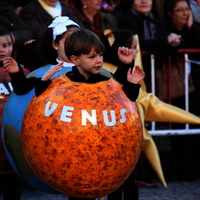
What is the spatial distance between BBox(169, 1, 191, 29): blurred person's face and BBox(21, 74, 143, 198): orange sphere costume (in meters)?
3.57

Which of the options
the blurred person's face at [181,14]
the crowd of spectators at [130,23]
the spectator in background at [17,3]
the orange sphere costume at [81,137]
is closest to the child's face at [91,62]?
the orange sphere costume at [81,137]

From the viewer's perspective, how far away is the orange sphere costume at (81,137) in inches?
168

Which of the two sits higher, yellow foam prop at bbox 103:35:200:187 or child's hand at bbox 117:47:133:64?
child's hand at bbox 117:47:133:64

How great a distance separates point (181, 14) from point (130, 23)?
2.50 ft

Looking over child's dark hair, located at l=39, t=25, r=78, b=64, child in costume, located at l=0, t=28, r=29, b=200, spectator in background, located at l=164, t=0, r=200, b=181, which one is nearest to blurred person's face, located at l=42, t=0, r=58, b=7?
child in costume, located at l=0, t=28, r=29, b=200

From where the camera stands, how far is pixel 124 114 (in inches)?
174

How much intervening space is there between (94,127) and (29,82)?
74 cm

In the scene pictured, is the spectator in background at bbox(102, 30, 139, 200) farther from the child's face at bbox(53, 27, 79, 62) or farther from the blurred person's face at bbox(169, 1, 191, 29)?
the blurred person's face at bbox(169, 1, 191, 29)

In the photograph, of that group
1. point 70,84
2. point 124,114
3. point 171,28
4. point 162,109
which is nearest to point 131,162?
point 124,114

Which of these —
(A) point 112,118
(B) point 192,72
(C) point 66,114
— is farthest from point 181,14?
(C) point 66,114

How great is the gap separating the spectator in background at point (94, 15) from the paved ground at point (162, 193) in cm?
189

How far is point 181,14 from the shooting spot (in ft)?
25.8

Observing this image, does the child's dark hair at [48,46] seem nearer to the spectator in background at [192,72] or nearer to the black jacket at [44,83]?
the black jacket at [44,83]

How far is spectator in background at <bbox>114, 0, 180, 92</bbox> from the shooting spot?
7250mm
